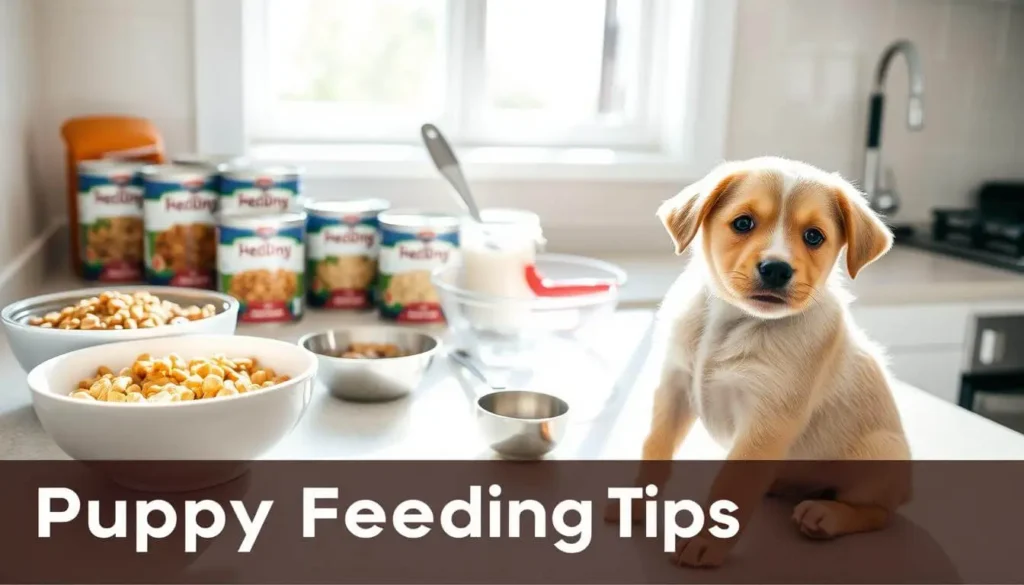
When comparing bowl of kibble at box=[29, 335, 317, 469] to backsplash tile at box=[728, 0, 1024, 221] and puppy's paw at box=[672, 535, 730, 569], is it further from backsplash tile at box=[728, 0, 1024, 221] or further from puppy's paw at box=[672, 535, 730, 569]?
backsplash tile at box=[728, 0, 1024, 221]

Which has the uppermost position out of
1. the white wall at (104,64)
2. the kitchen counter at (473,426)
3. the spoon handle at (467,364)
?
the white wall at (104,64)

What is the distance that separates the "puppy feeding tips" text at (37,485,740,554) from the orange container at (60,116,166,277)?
2.95 feet

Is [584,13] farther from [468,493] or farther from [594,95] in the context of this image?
[468,493]

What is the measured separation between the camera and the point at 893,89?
2.20m

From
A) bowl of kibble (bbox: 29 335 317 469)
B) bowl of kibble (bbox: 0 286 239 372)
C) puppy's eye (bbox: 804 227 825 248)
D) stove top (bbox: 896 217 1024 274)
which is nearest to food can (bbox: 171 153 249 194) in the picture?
bowl of kibble (bbox: 0 286 239 372)

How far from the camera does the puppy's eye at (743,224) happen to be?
755 mm

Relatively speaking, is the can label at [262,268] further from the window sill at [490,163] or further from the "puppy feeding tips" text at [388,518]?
the "puppy feeding tips" text at [388,518]

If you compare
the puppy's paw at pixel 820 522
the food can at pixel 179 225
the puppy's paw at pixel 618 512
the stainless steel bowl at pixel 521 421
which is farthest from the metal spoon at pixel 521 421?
the food can at pixel 179 225

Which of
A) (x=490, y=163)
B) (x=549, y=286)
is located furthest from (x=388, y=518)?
(x=490, y=163)

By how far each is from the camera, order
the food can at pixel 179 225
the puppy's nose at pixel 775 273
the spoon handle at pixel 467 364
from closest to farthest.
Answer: the puppy's nose at pixel 775 273 < the spoon handle at pixel 467 364 < the food can at pixel 179 225

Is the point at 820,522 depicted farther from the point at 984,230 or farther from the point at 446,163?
the point at 984,230

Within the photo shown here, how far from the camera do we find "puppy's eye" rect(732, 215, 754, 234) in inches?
29.7

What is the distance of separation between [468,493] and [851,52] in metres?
1.63

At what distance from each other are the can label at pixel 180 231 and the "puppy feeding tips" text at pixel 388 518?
0.68 m
